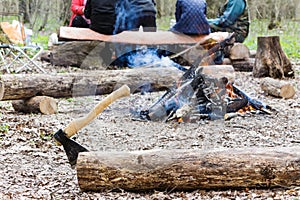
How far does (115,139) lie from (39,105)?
1880 mm

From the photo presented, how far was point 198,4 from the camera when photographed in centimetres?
915

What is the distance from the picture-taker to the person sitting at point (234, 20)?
10938 mm

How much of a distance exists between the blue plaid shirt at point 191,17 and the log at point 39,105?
3198mm

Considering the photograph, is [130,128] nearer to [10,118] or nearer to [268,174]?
[10,118]

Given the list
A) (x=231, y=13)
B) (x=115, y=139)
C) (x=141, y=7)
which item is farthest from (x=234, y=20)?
(x=115, y=139)

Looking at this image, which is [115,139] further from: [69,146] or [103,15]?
[103,15]

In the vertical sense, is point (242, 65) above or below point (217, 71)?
below

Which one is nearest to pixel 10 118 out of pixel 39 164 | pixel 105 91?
pixel 105 91

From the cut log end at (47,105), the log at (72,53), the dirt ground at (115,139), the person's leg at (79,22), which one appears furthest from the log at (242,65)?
the cut log end at (47,105)

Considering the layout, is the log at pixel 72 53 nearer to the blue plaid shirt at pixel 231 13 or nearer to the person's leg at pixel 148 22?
the person's leg at pixel 148 22

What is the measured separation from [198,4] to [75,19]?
2499 millimetres

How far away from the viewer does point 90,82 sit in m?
6.91

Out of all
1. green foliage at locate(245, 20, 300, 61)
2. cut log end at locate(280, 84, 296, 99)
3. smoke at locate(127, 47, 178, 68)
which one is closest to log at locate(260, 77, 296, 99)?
cut log end at locate(280, 84, 296, 99)

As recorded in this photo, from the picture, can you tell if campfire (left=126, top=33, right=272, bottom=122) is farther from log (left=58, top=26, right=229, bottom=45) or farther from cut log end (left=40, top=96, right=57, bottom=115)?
log (left=58, top=26, right=229, bottom=45)
